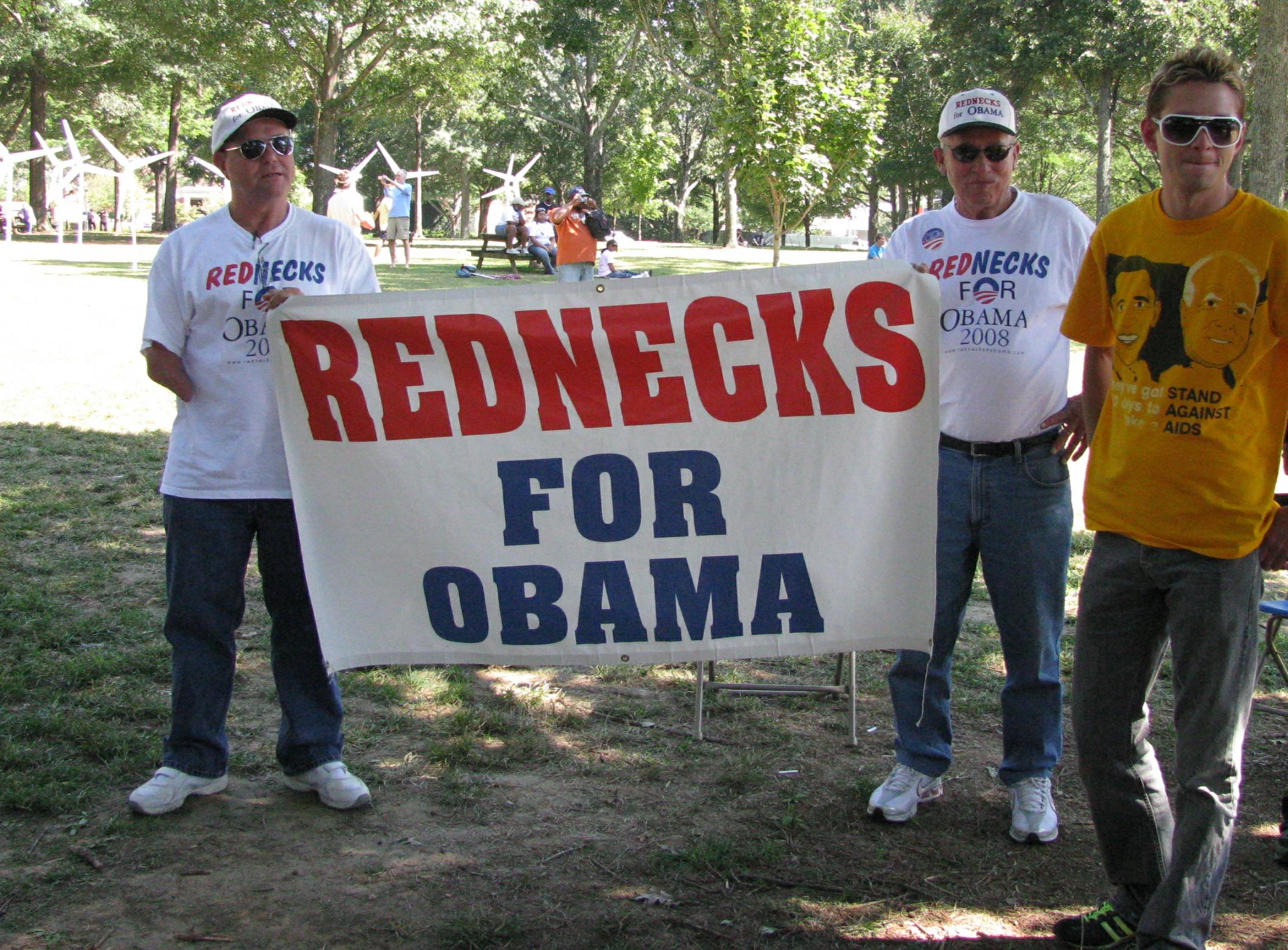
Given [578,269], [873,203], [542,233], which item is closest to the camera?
[578,269]

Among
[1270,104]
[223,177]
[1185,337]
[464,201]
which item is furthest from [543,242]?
[464,201]

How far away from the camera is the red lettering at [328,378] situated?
363 cm

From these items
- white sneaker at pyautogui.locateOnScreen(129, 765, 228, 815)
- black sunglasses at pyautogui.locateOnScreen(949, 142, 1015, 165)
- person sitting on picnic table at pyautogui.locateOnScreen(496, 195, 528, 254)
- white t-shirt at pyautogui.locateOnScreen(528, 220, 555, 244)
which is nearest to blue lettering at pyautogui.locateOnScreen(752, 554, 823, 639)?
black sunglasses at pyautogui.locateOnScreen(949, 142, 1015, 165)

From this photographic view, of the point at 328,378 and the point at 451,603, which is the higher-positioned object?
the point at 328,378

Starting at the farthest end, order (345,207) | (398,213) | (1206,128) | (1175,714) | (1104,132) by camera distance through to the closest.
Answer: (1104,132), (398,213), (345,207), (1175,714), (1206,128)

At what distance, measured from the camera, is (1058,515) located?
3.61 metres

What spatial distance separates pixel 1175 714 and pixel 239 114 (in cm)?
294

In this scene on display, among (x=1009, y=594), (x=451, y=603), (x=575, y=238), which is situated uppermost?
(x=575, y=238)

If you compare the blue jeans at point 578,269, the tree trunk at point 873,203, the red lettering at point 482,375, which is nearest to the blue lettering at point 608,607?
the red lettering at point 482,375

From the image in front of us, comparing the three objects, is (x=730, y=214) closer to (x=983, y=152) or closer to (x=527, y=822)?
(x=983, y=152)

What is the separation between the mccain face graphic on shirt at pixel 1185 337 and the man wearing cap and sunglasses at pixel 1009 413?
704 millimetres

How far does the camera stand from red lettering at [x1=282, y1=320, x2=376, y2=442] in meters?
3.63

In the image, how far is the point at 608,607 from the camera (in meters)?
3.68

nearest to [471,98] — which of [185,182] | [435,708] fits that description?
[435,708]
